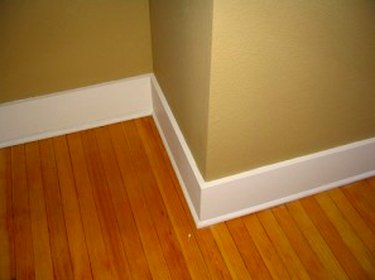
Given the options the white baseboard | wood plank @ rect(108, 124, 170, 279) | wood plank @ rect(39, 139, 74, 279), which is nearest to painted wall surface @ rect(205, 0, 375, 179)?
the white baseboard

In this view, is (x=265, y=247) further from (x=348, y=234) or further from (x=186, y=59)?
(x=186, y=59)

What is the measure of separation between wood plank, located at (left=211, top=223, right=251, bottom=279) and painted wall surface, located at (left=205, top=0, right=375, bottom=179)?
0.29 metres

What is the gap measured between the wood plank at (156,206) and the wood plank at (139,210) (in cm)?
2

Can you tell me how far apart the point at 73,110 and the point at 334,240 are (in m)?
1.25

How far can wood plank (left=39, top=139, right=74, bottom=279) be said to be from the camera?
1552 mm

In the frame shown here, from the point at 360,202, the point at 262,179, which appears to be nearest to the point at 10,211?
the point at 262,179

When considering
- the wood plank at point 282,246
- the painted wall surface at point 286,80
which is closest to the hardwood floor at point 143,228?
the wood plank at point 282,246

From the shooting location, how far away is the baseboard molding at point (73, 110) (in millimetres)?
1848

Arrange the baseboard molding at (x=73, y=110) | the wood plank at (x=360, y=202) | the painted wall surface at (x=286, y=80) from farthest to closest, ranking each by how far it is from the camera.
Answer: the baseboard molding at (x=73, y=110) → the wood plank at (x=360, y=202) → the painted wall surface at (x=286, y=80)

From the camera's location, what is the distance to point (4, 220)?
5.51 feet

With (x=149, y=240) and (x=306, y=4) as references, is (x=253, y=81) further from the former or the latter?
(x=149, y=240)

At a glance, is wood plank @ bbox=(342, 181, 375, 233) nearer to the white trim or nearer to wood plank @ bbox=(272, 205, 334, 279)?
wood plank @ bbox=(272, 205, 334, 279)

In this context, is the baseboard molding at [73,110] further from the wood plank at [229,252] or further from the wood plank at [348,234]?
the wood plank at [348,234]

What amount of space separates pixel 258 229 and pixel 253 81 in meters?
0.70
